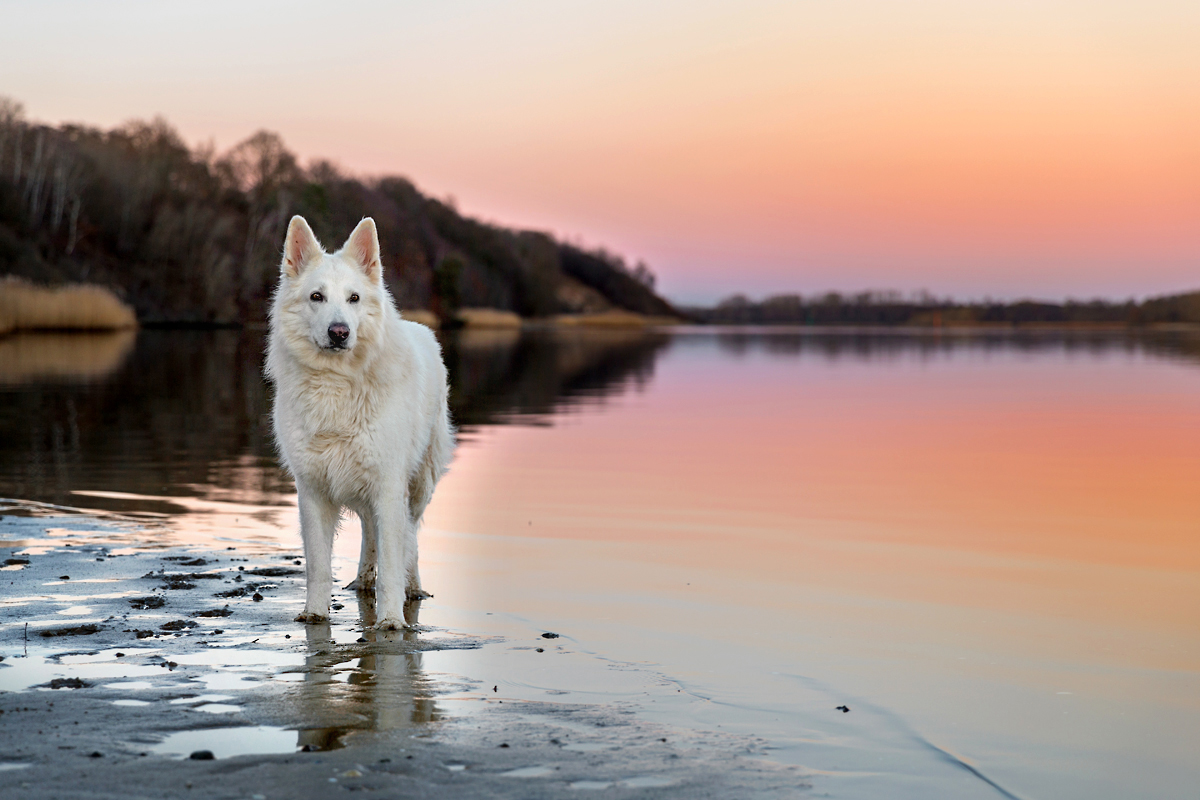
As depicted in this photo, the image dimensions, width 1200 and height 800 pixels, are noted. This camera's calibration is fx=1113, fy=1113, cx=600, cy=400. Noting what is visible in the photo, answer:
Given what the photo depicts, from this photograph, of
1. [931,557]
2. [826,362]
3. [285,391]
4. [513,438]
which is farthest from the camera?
[826,362]

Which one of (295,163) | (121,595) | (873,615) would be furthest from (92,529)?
(295,163)

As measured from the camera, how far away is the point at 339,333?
23.4 ft

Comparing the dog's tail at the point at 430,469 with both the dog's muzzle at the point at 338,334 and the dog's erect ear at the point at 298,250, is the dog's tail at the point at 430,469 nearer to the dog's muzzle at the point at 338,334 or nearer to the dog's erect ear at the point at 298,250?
the dog's muzzle at the point at 338,334

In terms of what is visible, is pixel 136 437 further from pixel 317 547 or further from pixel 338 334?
pixel 338 334

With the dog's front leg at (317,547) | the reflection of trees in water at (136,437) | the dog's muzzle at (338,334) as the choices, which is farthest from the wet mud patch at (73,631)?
the reflection of trees in water at (136,437)

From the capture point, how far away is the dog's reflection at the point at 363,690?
514 centimetres

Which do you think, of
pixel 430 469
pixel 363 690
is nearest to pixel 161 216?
pixel 430 469

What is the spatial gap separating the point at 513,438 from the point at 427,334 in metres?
10.0

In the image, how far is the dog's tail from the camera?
8.46 meters

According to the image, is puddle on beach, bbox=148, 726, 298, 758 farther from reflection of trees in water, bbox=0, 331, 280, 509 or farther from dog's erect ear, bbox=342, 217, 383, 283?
reflection of trees in water, bbox=0, 331, 280, 509

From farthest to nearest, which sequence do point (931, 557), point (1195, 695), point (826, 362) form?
point (826, 362)
point (931, 557)
point (1195, 695)

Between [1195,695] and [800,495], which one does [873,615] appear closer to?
[1195,695]

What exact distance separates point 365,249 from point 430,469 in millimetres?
1906

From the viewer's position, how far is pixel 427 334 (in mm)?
8953
